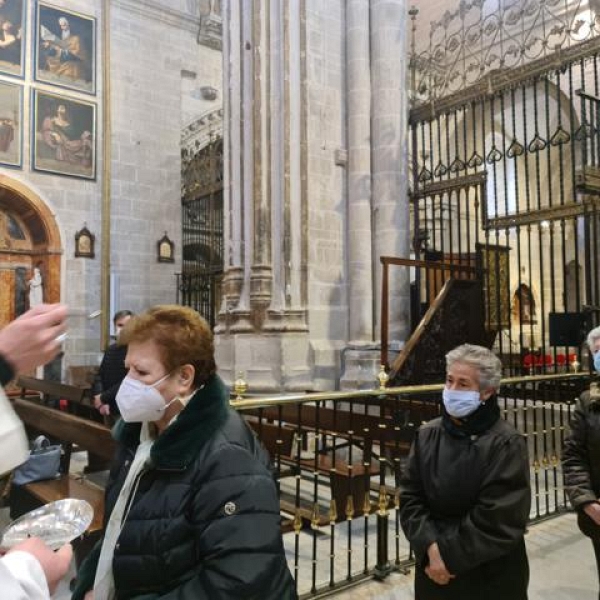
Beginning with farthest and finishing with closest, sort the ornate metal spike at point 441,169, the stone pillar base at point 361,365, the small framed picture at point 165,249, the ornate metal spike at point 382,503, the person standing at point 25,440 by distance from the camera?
the small framed picture at point 165,249, the ornate metal spike at point 441,169, the stone pillar base at point 361,365, the ornate metal spike at point 382,503, the person standing at point 25,440

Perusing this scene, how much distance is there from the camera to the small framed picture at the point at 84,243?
11.8 meters

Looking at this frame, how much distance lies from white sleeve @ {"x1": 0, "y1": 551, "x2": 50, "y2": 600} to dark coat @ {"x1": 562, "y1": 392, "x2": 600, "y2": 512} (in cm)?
262

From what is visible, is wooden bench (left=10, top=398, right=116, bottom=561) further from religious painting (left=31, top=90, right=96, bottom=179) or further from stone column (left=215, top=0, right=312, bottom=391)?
religious painting (left=31, top=90, right=96, bottom=179)

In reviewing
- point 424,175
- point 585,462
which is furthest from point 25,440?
point 424,175

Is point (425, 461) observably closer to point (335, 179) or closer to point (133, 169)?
point (335, 179)

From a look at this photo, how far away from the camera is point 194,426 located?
1.63 metres

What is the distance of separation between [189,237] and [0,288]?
4.22m

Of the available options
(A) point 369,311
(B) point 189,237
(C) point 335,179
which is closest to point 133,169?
(B) point 189,237

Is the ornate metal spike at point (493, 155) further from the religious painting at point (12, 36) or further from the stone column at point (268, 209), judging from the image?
the religious painting at point (12, 36)

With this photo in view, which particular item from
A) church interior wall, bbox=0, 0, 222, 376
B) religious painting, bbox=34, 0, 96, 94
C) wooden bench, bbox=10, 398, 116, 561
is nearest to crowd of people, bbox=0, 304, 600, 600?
wooden bench, bbox=10, 398, 116, 561

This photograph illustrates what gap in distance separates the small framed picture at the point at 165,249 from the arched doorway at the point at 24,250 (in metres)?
2.11

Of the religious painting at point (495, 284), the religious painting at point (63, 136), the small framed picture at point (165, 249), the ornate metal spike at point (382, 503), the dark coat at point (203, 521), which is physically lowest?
the ornate metal spike at point (382, 503)

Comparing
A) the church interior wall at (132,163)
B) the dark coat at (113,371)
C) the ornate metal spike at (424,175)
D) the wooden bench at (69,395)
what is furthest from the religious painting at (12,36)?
the dark coat at (113,371)

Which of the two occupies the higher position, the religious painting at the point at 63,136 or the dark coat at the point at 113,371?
the religious painting at the point at 63,136
